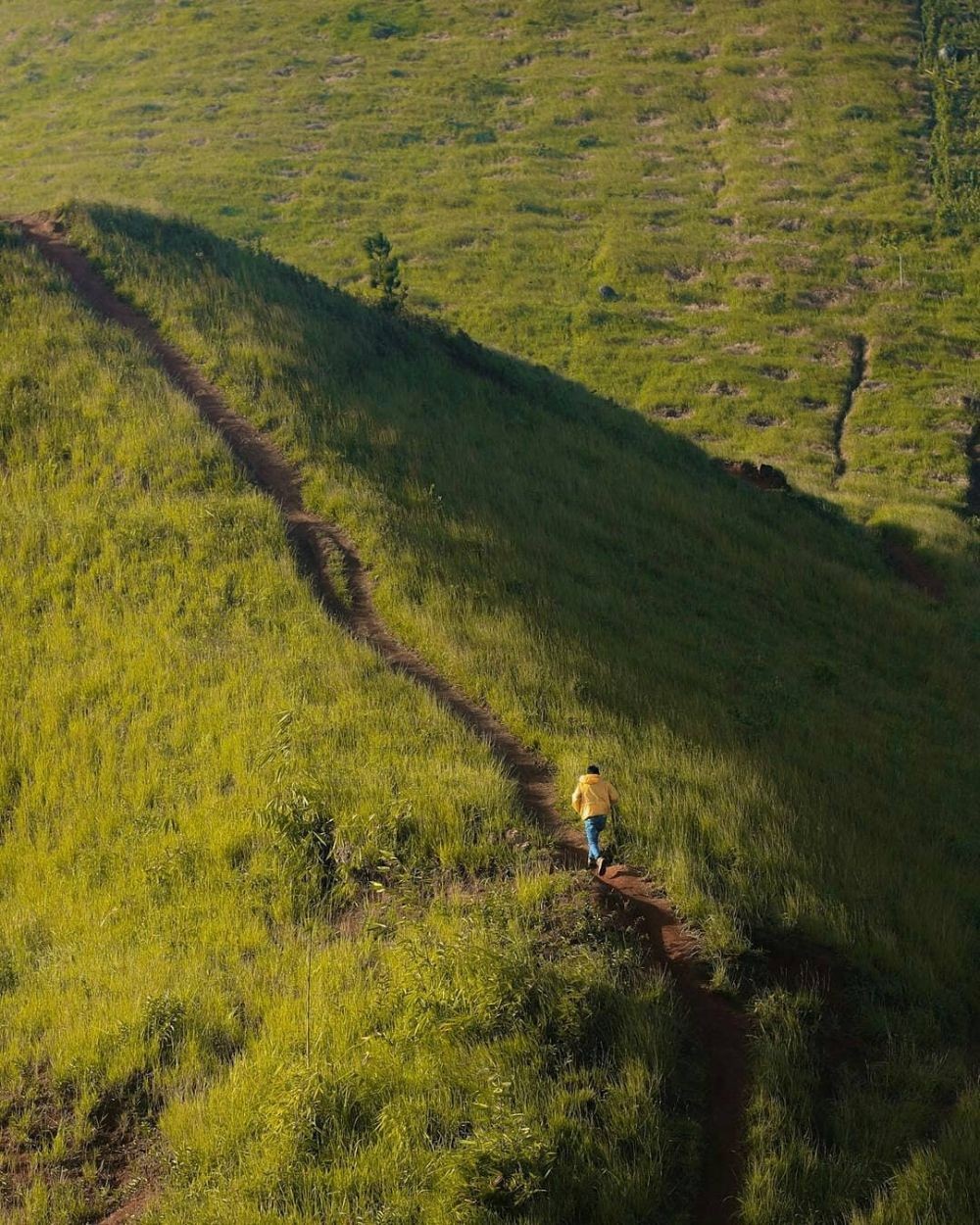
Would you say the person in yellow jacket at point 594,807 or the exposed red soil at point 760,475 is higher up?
the person in yellow jacket at point 594,807

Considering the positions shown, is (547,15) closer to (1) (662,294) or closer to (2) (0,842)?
(1) (662,294)

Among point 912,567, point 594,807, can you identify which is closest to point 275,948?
point 594,807

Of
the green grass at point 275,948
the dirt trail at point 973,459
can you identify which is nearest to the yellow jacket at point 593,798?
the green grass at point 275,948

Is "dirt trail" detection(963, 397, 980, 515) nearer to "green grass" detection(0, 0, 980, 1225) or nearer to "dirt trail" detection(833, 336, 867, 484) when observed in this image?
"green grass" detection(0, 0, 980, 1225)

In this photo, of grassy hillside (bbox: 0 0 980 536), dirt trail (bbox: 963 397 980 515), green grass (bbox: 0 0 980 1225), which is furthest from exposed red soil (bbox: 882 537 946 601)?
dirt trail (bbox: 963 397 980 515)

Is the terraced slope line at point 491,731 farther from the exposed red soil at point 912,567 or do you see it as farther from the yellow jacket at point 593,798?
the exposed red soil at point 912,567

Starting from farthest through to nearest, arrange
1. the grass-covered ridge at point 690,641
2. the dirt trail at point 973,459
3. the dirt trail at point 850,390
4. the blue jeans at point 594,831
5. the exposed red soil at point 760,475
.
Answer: the dirt trail at point 850,390, the dirt trail at point 973,459, the exposed red soil at point 760,475, the blue jeans at point 594,831, the grass-covered ridge at point 690,641

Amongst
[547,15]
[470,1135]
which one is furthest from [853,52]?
[470,1135]

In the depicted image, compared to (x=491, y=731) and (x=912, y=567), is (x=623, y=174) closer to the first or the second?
(x=912, y=567)
